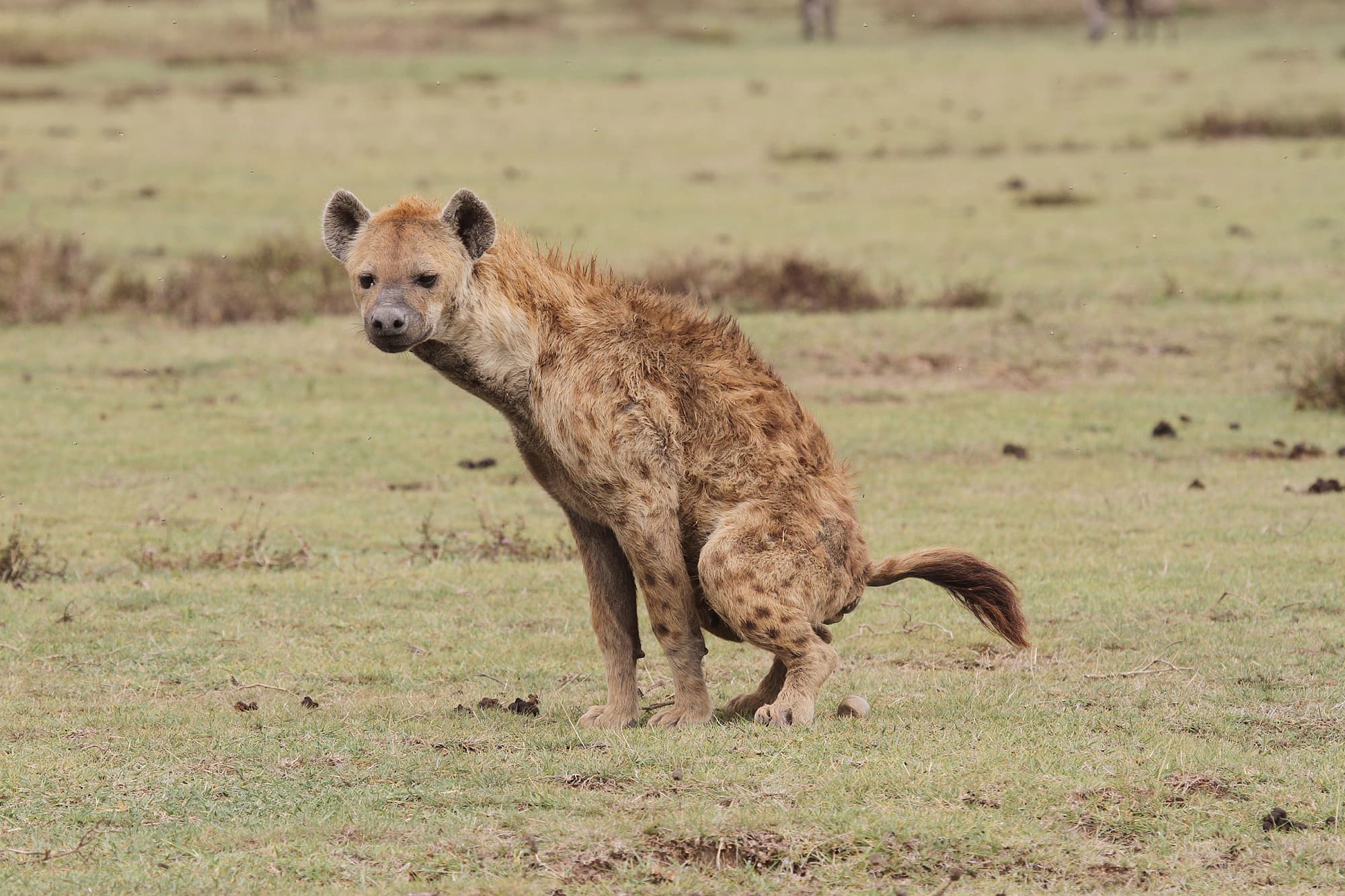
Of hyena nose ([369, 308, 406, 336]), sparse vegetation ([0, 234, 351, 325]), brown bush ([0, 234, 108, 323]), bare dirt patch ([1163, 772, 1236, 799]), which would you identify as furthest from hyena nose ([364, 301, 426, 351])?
brown bush ([0, 234, 108, 323])

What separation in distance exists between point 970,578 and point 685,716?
107 centimetres

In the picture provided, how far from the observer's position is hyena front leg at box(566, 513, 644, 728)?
19.2 ft

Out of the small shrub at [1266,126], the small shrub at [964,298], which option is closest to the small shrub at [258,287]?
the small shrub at [964,298]

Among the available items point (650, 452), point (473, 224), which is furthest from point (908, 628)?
point (473, 224)

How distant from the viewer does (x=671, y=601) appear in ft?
18.4

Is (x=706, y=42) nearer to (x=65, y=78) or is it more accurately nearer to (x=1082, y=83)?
(x=1082, y=83)

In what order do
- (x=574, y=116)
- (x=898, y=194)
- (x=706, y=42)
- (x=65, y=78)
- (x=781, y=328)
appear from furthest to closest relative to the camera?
1. (x=706, y=42)
2. (x=65, y=78)
3. (x=574, y=116)
4. (x=898, y=194)
5. (x=781, y=328)

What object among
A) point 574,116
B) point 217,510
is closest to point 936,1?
point 574,116

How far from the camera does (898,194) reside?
20156 mm

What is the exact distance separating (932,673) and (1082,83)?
81.7ft

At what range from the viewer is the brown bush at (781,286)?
1412 centimetres

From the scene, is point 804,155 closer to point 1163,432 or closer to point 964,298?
point 964,298

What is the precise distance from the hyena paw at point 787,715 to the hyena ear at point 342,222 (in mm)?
1982

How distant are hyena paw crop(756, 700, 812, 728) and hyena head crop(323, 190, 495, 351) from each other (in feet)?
5.20
